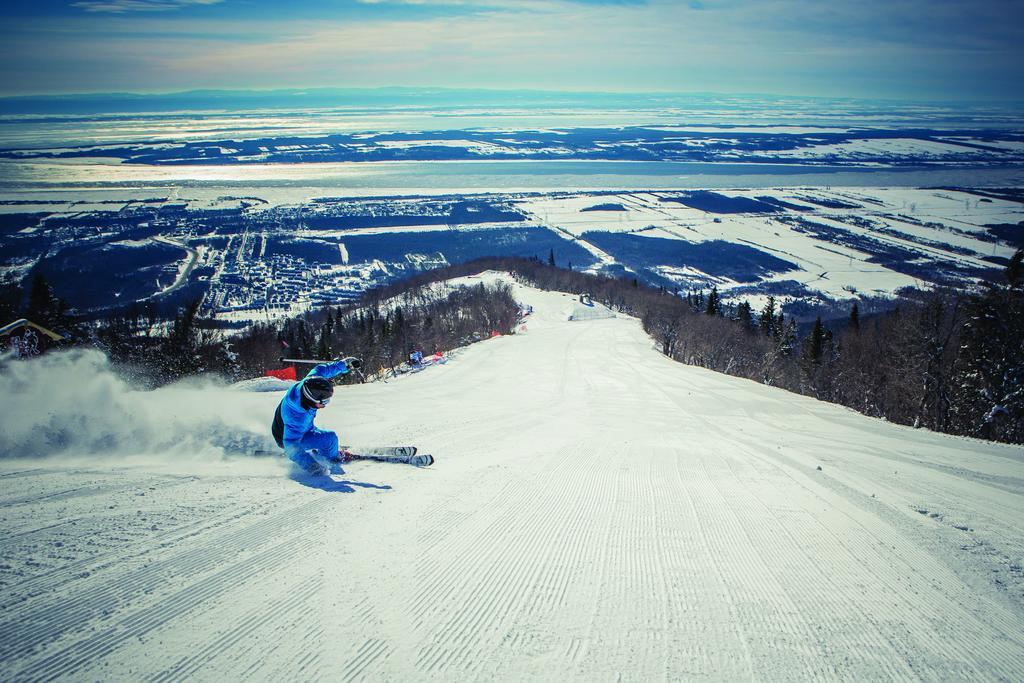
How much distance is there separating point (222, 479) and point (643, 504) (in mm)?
4892

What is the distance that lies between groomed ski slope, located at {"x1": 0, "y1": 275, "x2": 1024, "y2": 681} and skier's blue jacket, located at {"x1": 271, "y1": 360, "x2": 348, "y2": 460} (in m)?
0.44

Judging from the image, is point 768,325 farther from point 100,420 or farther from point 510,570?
point 100,420

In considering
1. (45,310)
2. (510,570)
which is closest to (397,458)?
(510,570)

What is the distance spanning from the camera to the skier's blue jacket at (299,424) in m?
6.50

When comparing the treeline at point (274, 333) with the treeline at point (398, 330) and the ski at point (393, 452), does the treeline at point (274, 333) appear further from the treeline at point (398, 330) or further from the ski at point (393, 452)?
the ski at point (393, 452)

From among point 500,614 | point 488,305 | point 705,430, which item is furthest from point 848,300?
point 500,614

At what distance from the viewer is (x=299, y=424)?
6531 millimetres

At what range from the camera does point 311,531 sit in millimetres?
4664

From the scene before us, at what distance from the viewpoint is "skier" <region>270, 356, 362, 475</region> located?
21.1 feet

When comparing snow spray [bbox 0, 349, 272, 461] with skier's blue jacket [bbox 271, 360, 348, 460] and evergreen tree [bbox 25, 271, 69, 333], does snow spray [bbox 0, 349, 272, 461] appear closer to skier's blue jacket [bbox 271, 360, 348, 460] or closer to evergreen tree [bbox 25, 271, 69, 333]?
skier's blue jacket [bbox 271, 360, 348, 460]

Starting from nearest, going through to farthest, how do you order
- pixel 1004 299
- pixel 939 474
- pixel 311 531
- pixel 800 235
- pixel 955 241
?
pixel 311 531
pixel 939 474
pixel 1004 299
pixel 955 241
pixel 800 235

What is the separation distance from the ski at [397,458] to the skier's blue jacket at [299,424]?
0.53 m

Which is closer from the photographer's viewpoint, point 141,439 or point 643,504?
point 643,504

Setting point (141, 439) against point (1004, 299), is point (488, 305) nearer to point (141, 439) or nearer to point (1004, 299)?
point (1004, 299)
